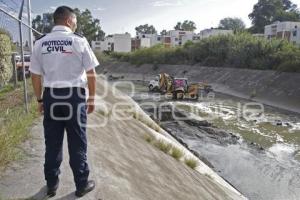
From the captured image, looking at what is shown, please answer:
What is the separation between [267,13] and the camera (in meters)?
111

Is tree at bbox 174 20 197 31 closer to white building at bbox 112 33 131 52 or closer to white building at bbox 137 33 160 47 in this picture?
white building at bbox 137 33 160 47

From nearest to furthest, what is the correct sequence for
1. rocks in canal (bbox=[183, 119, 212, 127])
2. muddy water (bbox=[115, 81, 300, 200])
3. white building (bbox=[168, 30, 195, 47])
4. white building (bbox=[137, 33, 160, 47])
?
muddy water (bbox=[115, 81, 300, 200]) < rocks in canal (bbox=[183, 119, 212, 127]) < white building (bbox=[168, 30, 195, 47]) < white building (bbox=[137, 33, 160, 47])

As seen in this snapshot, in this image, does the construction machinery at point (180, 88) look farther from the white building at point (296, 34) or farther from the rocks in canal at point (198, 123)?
the white building at point (296, 34)

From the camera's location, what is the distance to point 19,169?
212 inches

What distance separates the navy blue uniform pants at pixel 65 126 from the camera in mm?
4363

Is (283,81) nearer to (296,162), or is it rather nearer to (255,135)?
(255,135)

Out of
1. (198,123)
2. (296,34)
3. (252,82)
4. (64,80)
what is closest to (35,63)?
(64,80)

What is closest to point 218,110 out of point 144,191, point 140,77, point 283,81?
point 283,81

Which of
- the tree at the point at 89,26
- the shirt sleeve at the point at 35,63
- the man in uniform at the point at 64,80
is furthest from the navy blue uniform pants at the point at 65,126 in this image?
the tree at the point at 89,26

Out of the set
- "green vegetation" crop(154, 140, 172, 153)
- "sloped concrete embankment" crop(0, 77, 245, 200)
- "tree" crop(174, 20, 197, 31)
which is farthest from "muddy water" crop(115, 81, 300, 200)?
"tree" crop(174, 20, 197, 31)

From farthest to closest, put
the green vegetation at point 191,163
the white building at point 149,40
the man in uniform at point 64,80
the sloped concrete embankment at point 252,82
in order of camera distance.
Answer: the white building at point 149,40
the sloped concrete embankment at point 252,82
the green vegetation at point 191,163
the man in uniform at point 64,80

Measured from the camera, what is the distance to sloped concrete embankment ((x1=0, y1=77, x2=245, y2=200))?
4.96 m

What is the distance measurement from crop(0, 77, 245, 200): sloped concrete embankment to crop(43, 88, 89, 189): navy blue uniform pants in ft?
1.42

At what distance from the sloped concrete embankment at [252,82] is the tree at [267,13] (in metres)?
61.6
